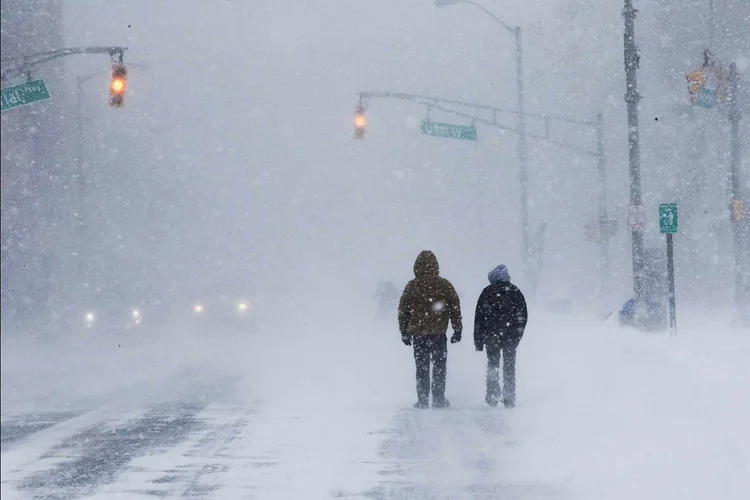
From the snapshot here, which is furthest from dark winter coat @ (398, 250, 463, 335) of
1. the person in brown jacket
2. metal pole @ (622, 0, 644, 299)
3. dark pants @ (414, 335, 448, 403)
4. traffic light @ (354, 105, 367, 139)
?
traffic light @ (354, 105, 367, 139)

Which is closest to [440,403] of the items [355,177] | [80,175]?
[80,175]

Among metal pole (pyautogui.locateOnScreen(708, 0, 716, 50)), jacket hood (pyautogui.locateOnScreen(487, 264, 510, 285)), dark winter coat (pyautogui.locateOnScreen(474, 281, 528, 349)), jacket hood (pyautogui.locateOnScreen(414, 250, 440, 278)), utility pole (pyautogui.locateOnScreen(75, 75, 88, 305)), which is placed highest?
metal pole (pyautogui.locateOnScreen(708, 0, 716, 50))

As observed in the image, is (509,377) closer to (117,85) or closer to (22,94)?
(22,94)

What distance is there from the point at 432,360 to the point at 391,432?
7.26 feet

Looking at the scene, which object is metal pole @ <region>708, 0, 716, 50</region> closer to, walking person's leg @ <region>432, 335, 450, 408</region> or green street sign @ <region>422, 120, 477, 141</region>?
green street sign @ <region>422, 120, 477, 141</region>

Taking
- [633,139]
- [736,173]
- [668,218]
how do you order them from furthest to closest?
[736,173], [633,139], [668,218]

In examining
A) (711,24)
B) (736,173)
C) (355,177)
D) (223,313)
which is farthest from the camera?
(355,177)

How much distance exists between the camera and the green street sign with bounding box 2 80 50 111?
17609mm

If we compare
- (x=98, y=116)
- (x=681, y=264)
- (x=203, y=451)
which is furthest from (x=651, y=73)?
(x=98, y=116)

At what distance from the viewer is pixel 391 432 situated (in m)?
10.0

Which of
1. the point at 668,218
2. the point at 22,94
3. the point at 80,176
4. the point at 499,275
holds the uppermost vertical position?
the point at 22,94

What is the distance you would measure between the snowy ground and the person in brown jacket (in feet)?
1.47

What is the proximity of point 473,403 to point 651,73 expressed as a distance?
4220 cm

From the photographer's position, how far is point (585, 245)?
62281mm
